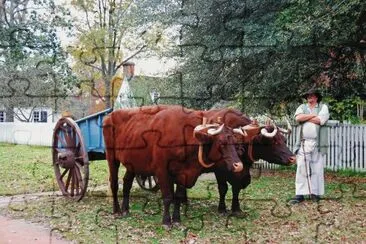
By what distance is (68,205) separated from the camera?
9.17m

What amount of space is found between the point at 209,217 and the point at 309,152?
2.37 metres

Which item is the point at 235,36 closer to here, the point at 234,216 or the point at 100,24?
the point at 234,216

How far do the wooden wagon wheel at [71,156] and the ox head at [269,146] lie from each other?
3.13 m

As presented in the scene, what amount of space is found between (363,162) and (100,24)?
1369 cm

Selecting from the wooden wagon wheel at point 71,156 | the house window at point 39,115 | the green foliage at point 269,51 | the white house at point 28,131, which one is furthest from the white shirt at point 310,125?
the white house at point 28,131

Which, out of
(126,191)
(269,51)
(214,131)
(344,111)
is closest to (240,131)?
(214,131)

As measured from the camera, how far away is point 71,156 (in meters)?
9.43

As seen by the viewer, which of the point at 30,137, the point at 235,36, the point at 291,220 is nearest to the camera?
the point at 291,220

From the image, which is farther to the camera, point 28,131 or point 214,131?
point 28,131

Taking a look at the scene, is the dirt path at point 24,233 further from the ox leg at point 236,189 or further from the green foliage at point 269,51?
the green foliage at point 269,51

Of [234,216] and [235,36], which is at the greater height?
[235,36]

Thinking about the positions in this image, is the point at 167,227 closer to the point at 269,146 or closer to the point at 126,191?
the point at 126,191

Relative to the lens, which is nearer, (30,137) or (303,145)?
(303,145)

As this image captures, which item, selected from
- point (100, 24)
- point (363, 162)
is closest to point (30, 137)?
point (100, 24)
